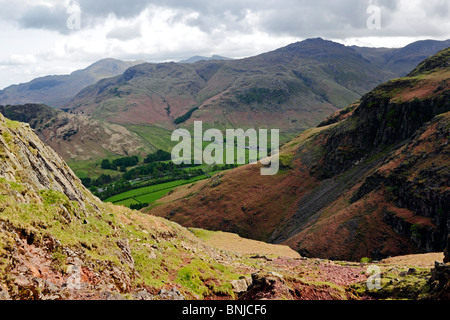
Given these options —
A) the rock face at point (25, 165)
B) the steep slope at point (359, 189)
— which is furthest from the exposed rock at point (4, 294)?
the steep slope at point (359, 189)

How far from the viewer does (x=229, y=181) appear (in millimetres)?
130375

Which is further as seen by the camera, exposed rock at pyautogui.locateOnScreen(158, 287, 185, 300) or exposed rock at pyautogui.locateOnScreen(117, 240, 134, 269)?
exposed rock at pyautogui.locateOnScreen(117, 240, 134, 269)

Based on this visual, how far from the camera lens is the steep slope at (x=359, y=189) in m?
69.1

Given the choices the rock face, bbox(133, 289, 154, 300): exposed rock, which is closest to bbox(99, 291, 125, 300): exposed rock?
bbox(133, 289, 154, 300): exposed rock

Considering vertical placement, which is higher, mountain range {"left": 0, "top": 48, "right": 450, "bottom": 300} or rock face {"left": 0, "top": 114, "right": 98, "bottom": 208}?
rock face {"left": 0, "top": 114, "right": 98, "bottom": 208}

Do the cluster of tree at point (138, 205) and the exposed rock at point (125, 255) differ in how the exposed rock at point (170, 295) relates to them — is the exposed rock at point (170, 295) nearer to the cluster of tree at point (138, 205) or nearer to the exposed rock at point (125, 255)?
the exposed rock at point (125, 255)

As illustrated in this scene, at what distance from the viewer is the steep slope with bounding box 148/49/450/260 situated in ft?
227

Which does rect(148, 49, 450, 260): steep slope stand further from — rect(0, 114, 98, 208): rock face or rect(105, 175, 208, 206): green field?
rect(0, 114, 98, 208): rock face

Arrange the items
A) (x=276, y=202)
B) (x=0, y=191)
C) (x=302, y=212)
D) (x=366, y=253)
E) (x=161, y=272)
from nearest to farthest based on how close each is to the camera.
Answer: (x=0, y=191), (x=161, y=272), (x=366, y=253), (x=302, y=212), (x=276, y=202)

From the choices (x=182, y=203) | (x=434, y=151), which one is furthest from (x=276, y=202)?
(x=434, y=151)

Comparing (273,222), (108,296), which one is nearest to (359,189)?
(273,222)

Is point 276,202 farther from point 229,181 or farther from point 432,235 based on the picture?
point 432,235

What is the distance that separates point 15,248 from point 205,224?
328 ft

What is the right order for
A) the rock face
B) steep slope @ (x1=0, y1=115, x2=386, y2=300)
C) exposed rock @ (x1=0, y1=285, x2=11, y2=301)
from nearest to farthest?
1. exposed rock @ (x1=0, y1=285, x2=11, y2=301)
2. steep slope @ (x1=0, y1=115, x2=386, y2=300)
3. the rock face
